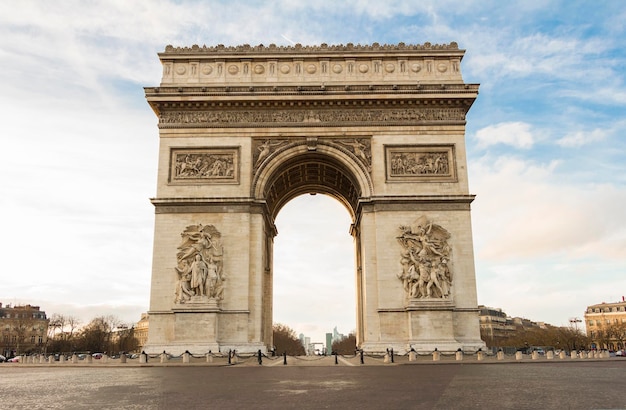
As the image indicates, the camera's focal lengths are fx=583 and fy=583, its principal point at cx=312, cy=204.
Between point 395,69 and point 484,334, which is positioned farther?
point 484,334

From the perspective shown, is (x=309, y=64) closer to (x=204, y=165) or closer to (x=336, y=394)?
(x=204, y=165)

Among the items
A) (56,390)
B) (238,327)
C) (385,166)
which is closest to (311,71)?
(385,166)

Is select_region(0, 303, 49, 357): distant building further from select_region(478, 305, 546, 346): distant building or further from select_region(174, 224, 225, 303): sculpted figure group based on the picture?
select_region(478, 305, 546, 346): distant building

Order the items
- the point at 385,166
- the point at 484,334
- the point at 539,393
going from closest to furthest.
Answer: the point at 539,393 → the point at 385,166 → the point at 484,334

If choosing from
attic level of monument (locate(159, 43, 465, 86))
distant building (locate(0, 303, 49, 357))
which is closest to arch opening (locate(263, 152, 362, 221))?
attic level of monument (locate(159, 43, 465, 86))

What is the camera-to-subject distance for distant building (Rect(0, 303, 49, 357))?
280ft

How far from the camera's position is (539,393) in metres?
10.1

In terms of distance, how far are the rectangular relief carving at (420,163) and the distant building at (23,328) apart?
70193mm

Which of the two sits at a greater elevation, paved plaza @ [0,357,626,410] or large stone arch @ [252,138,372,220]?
large stone arch @ [252,138,372,220]

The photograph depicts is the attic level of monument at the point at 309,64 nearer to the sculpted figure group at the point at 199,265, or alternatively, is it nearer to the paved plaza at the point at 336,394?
the sculpted figure group at the point at 199,265

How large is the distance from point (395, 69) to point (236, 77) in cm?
799

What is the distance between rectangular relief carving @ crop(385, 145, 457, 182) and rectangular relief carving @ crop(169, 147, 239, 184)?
295 inches

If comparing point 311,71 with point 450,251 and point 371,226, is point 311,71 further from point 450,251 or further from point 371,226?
point 450,251

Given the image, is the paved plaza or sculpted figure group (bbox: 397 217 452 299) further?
sculpted figure group (bbox: 397 217 452 299)
